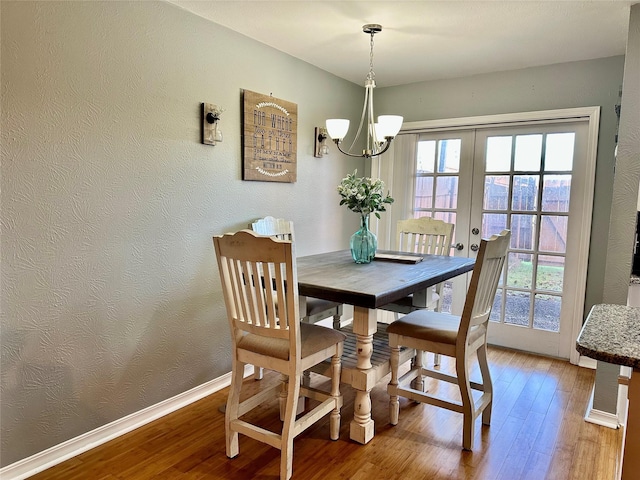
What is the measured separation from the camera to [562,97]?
329 cm

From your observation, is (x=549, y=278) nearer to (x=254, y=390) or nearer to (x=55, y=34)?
(x=254, y=390)

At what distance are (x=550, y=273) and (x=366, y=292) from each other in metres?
2.28

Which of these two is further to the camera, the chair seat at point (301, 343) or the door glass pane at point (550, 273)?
the door glass pane at point (550, 273)

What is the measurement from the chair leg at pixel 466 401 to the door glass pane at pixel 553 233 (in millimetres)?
1811

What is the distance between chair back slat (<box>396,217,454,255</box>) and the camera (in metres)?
3.31

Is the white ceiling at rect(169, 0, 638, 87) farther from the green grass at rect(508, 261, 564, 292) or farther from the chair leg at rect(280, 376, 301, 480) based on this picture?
the chair leg at rect(280, 376, 301, 480)

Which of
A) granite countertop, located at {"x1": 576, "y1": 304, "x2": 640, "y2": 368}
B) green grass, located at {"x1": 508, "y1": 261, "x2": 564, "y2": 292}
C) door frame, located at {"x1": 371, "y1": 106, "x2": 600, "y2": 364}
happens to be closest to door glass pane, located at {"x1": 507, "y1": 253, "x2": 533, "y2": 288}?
green grass, located at {"x1": 508, "y1": 261, "x2": 564, "y2": 292}

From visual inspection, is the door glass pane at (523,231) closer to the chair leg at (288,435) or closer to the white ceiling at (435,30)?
the white ceiling at (435,30)

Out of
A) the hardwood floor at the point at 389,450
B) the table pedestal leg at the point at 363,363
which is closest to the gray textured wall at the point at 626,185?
the hardwood floor at the point at 389,450

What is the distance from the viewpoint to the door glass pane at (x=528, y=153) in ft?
11.4

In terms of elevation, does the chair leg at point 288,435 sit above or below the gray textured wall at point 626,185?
below

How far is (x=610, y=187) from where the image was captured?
10.3 feet

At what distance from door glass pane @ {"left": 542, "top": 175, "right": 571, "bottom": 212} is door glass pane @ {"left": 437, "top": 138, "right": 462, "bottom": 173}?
0.71 metres

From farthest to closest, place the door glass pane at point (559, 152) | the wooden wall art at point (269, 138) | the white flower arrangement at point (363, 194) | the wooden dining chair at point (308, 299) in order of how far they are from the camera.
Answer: the door glass pane at point (559, 152)
the wooden wall art at point (269, 138)
the wooden dining chair at point (308, 299)
the white flower arrangement at point (363, 194)
